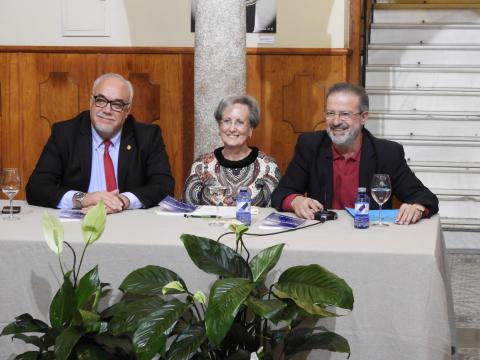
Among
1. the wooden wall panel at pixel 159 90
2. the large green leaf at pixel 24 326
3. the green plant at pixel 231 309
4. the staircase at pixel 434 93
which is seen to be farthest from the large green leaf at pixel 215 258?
the staircase at pixel 434 93

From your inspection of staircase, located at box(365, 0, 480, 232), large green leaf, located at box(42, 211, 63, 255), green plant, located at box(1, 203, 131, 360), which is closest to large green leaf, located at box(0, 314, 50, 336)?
green plant, located at box(1, 203, 131, 360)

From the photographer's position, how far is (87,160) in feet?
14.0

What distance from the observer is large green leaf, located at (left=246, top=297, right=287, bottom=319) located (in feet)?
8.39

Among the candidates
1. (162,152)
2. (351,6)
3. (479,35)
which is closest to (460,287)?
(162,152)

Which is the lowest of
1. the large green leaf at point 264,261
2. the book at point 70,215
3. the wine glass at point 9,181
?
the large green leaf at point 264,261

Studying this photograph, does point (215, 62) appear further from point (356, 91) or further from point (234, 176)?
point (356, 91)

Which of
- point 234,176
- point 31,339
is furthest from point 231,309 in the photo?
point 234,176

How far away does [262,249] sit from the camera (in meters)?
3.01

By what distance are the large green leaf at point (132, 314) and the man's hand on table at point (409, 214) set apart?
1.11 m

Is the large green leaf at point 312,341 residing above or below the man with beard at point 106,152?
below

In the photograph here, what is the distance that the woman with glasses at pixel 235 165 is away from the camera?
4.36 meters

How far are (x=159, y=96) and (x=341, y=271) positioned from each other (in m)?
4.38

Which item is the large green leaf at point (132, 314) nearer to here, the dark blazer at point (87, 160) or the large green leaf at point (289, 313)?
the large green leaf at point (289, 313)

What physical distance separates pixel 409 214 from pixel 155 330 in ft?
4.15
